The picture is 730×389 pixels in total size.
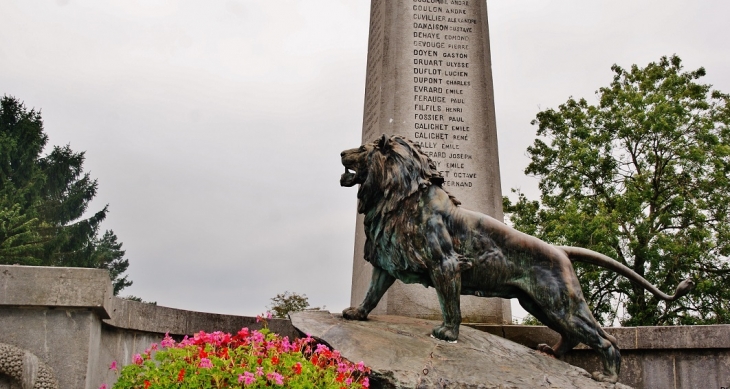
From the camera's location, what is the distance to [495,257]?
685 cm

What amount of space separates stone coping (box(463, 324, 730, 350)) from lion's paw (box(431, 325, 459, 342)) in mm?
1989

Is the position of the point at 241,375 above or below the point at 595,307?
below

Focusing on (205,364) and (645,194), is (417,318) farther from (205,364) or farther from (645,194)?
(645,194)

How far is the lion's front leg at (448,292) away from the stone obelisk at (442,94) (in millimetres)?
2969

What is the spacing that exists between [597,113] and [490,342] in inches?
677

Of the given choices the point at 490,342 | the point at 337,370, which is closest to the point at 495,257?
the point at 490,342

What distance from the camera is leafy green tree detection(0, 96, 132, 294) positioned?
33.1 metres

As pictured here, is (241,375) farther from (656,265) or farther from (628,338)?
(656,265)

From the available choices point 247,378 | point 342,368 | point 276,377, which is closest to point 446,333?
point 342,368

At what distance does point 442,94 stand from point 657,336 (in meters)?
4.10

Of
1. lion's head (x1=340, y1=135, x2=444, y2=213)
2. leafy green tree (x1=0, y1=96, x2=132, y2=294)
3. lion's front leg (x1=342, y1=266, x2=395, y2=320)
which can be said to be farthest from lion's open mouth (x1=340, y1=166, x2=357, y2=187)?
leafy green tree (x1=0, y1=96, x2=132, y2=294)

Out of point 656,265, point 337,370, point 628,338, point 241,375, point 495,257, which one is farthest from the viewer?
point 656,265

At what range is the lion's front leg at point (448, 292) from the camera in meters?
6.62

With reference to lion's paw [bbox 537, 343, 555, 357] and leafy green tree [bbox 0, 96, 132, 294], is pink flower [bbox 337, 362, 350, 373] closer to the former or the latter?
lion's paw [bbox 537, 343, 555, 357]
